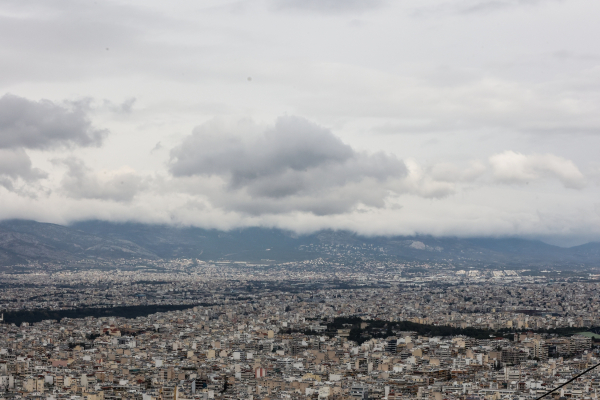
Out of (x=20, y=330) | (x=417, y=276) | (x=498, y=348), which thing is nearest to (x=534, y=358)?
(x=498, y=348)

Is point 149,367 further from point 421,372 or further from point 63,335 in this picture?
point 63,335

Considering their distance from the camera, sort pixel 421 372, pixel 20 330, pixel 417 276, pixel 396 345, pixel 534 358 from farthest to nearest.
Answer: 1. pixel 417 276
2. pixel 20 330
3. pixel 396 345
4. pixel 534 358
5. pixel 421 372

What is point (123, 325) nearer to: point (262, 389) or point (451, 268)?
point (262, 389)

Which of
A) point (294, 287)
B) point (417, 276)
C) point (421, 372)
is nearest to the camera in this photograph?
point (421, 372)

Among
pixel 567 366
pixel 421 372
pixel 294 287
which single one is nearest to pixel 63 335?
pixel 421 372

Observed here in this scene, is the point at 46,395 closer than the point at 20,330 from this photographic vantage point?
Yes

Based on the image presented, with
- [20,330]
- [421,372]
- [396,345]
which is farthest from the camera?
[20,330]
